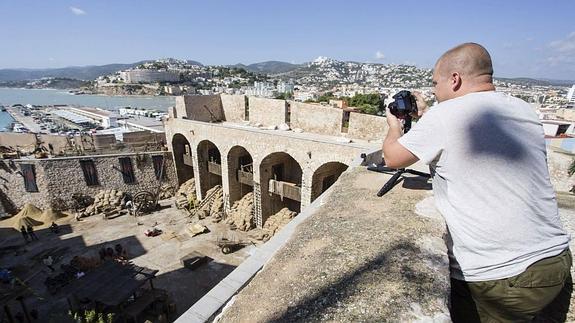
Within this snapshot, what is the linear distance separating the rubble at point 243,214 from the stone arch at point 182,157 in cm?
516

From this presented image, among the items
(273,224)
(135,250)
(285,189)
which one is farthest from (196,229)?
(285,189)

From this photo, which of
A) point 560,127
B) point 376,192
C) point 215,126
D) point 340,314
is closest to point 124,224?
point 215,126

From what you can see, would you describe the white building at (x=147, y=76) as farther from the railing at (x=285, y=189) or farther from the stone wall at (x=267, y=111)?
the railing at (x=285, y=189)

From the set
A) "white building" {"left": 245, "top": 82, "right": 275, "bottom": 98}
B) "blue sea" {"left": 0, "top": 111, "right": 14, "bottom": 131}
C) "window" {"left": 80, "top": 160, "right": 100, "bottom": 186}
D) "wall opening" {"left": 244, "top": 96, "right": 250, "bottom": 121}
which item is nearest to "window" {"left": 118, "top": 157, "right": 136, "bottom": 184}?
"window" {"left": 80, "top": 160, "right": 100, "bottom": 186}

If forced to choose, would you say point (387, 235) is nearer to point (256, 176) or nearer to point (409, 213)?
point (409, 213)

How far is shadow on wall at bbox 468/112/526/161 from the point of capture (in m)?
1.59

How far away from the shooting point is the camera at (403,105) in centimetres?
282

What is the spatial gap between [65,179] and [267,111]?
1291cm

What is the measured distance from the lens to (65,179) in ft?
56.4

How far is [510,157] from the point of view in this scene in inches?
62.1

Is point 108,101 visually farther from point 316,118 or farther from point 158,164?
point 316,118

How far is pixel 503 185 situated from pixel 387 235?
1.19 meters

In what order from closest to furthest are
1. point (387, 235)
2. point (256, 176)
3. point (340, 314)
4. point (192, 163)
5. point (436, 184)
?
point (340, 314) < point (436, 184) < point (387, 235) < point (256, 176) < point (192, 163)

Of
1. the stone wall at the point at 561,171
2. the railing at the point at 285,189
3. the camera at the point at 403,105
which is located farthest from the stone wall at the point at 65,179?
the stone wall at the point at 561,171
